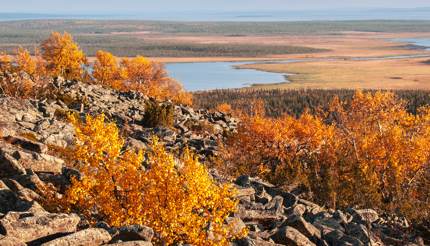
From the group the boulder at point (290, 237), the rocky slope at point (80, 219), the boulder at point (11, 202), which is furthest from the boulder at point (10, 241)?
the boulder at point (290, 237)

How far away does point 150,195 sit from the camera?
1875 cm

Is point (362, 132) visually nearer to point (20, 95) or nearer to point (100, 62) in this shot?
point (20, 95)

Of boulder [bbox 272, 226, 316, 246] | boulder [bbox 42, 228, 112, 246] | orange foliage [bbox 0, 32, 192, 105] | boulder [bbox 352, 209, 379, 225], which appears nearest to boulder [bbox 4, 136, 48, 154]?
boulder [bbox 42, 228, 112, 246]

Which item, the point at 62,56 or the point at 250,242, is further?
the point at 62,56

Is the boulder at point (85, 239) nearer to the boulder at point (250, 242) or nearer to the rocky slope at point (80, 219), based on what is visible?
the rocky slope at point (80, 219)

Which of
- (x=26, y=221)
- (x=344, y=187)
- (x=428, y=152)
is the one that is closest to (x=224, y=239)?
(x=26, y=221)

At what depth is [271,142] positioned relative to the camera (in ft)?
154

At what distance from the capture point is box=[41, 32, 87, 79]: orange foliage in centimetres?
9094

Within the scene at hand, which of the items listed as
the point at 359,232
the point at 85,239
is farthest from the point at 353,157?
the point at 85,239

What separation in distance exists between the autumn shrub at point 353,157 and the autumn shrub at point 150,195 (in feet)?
54.0

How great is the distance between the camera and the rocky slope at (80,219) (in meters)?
16.4

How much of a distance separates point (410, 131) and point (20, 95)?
3485 centimetres

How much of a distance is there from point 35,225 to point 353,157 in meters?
33.1

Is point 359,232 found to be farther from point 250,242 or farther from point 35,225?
point 35,225
